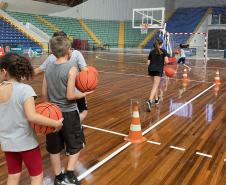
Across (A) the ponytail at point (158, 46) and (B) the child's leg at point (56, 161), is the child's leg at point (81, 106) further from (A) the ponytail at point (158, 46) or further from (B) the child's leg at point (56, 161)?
(A) the ponytail at point (158, 46)

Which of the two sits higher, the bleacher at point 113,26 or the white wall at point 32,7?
the white wall at point 32,7

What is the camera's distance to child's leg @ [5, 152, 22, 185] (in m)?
2.21

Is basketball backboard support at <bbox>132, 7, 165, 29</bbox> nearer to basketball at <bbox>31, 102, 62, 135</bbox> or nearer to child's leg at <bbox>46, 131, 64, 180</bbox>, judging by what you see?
child's leg at <bbox>46, 131, 64, 180</bbox>

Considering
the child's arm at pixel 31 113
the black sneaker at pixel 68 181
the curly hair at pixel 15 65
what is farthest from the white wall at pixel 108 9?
the child's arm at pixel 31 113

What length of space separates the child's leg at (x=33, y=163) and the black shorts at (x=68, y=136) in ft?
1.64

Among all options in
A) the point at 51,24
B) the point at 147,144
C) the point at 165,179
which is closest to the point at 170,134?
the point at 147,144

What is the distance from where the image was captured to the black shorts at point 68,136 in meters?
2.72

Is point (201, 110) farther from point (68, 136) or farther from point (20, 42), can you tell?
point (20, 42)

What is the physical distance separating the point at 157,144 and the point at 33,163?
2.33 m

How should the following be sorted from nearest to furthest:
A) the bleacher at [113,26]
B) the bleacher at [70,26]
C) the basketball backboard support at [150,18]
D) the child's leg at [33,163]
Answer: the child's leg at [33,163] < the basketball backboard support at [150,18] < the bleacher at [113,26] < the bleacher at [70,26]

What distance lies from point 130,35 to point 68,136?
2811 cm

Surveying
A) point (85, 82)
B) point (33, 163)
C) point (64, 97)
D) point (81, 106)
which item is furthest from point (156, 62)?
point (33, 163)

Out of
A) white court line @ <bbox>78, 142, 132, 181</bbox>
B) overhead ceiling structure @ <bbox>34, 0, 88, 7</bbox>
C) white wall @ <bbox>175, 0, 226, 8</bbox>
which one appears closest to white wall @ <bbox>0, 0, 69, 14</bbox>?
overhead ceiling structure @ <bbox>34, 0, 88, 7</bbox>

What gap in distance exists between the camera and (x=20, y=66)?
6.82 ft
